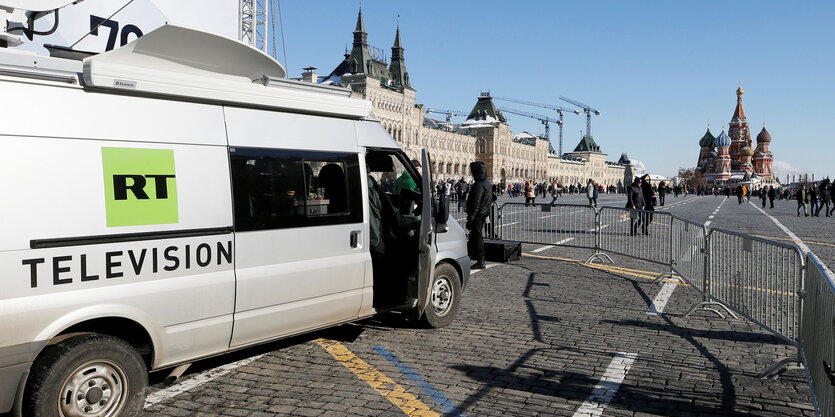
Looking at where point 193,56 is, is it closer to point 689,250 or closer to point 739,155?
point 689,250

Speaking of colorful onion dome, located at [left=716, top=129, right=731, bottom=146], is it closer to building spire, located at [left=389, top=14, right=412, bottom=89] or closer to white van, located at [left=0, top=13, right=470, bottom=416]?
building spire, located at [left=389, top=14, right=412, bottom=89]

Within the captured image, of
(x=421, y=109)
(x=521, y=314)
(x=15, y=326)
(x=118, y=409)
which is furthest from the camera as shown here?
(x=421, y=109)

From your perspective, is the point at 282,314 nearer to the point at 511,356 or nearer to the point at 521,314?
the point at 511,356

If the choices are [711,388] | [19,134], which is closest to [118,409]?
[19,134]

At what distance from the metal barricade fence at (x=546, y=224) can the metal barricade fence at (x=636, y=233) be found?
0.61 metres

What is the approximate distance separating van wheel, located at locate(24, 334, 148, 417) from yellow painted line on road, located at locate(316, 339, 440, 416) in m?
1.67

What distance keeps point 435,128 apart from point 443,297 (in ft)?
389

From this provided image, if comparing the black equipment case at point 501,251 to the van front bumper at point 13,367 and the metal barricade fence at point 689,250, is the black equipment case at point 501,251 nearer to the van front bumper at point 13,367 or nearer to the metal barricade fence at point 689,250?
the metal barricade fence at point 689,250

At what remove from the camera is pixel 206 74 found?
17.1 feet

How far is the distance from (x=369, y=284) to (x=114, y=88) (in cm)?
271

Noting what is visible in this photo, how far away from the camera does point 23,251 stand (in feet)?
11.7

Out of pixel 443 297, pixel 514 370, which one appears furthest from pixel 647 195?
pixel 514 370

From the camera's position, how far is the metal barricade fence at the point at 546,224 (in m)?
13.5

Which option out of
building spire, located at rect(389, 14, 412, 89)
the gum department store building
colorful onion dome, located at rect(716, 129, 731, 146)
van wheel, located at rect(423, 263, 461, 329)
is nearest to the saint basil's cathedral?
colorful onion dome, located at rect(716, 129, 731, 146)
